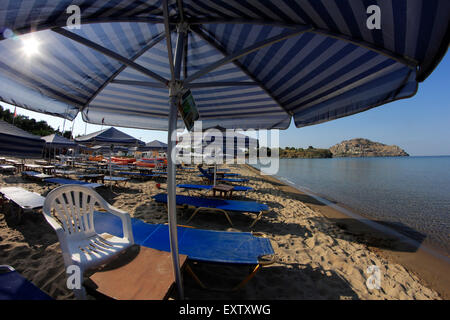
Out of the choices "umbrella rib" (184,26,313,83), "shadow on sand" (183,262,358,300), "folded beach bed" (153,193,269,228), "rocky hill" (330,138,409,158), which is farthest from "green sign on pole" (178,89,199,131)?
"rocky hill" (330,138,409,158)

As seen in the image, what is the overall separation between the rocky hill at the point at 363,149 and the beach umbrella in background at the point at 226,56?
4981 inches

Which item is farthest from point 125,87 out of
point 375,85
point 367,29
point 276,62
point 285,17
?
A: point 375,85

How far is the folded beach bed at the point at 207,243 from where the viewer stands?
225 centimetres

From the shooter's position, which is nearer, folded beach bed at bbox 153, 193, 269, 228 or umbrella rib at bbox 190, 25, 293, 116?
umbrella rib at bbox 190, 25, 293, 116

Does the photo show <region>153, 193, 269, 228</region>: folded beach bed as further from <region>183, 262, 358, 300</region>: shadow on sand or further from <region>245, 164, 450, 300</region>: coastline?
<region>245, 164, 450, 300</region>: coastline

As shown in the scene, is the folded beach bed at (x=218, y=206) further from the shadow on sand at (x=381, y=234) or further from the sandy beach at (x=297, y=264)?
the shadow on sand at (x=381, y=234)

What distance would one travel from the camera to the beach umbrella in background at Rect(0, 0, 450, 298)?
1452 mm

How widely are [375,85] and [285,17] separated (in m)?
1.30

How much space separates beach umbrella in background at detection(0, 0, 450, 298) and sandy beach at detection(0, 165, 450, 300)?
4.64 ft

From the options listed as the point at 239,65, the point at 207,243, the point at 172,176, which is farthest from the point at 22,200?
the point at 239,65

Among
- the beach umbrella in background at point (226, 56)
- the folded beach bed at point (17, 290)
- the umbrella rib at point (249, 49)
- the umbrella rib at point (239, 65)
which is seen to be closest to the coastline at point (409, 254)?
the beach umbrella in background at point (226, 56)

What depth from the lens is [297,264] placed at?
2953mm

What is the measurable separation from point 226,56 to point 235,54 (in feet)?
3.01

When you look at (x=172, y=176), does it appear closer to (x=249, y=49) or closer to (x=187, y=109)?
(x=187, y=109)
